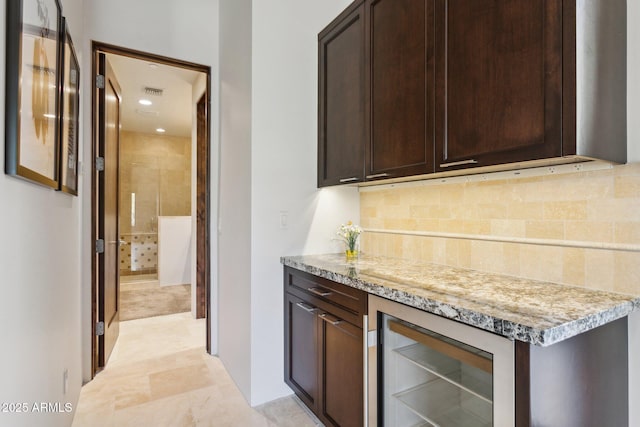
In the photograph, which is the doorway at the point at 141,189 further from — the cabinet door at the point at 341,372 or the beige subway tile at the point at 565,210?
the beige subway tile at the point at 565,210

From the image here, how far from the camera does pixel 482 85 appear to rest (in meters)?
1.37

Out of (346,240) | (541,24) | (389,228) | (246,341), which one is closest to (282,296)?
(246,341)

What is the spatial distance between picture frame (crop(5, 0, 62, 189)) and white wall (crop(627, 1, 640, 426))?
203 cm

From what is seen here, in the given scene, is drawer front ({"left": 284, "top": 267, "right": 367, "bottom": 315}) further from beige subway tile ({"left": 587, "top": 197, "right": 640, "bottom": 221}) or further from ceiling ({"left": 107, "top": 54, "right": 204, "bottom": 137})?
ceiling ({"left": 107, "top": 54, "right": 204, "bottom": 137})

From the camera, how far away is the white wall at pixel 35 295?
958 mm

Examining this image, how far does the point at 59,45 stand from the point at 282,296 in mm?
1772

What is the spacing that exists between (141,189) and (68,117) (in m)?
5.35

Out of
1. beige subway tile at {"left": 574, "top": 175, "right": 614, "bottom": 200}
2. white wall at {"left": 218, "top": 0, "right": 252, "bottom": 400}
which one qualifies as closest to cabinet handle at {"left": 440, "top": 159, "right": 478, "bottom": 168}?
beige subway tile at {"left": 574, "top": 175, "right": 614, "bottom": 200}

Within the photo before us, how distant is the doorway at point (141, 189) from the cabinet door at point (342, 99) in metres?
1.20

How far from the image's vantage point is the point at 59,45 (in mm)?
1529

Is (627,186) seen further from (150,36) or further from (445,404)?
(150,36)

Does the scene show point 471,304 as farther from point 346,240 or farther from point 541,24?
point 346,240

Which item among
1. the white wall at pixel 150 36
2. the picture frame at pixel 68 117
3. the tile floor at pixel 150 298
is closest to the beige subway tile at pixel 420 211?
the white wall at pixel 150 36

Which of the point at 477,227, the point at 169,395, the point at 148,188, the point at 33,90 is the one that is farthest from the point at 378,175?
the point at 148,188
